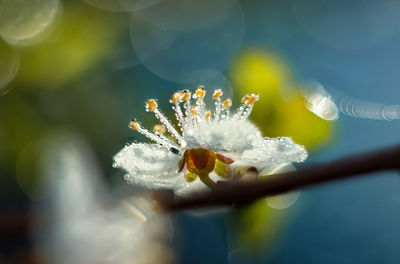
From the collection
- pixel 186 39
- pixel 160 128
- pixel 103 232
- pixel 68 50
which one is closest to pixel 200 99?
pixel 160 128

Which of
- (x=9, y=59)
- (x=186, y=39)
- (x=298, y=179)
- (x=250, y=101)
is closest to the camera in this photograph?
(x=298, y=179)

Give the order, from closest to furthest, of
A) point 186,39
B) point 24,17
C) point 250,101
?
point 250,101, point 24,17, point 186,39

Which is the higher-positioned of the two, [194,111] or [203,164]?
[194,111]

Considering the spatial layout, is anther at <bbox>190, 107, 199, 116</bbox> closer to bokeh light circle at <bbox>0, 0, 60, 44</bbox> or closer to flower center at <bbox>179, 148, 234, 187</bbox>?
flower center at <bbox>179, 148, 234, 187</bbox>

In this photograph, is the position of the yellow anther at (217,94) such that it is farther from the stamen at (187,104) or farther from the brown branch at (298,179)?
the brown branch at (298,179)

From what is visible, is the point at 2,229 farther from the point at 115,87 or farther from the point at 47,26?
the point at 115,87

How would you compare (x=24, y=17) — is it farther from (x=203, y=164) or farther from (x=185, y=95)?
(x=203, y=164)

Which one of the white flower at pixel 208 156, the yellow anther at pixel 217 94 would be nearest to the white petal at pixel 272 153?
the white flower at pixel 208 156

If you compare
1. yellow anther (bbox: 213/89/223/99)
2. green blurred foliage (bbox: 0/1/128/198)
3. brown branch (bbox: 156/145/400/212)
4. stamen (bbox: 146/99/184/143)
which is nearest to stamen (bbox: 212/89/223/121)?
yellow anther (bbox: 213/89/223/99)
